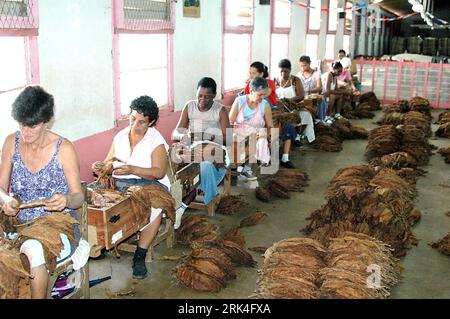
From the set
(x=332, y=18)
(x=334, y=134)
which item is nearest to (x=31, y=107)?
(x=334, y=134)

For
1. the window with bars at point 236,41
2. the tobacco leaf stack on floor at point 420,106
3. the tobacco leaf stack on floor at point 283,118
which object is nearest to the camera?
the tobacco leaf stack on floor at point 283,118

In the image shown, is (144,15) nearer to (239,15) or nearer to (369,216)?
(239,15)

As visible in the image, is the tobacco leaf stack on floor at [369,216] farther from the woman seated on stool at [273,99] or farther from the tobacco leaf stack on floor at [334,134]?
the tobacco leaf stack on floor at [334,134]

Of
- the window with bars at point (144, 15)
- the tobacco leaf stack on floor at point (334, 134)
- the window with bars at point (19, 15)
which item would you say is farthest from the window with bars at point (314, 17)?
the window with bars at point (19, 15)

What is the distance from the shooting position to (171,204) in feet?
14.1

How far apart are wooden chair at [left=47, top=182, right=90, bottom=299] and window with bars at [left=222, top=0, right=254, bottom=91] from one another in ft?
19.2

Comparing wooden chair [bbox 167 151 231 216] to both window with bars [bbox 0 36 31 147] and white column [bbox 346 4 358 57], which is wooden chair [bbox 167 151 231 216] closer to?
window with bars [bbox 0 36 31 147]

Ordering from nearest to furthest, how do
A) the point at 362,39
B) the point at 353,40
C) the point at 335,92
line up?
the point at 335,92 < the point at 353,40 < the point at 362,39

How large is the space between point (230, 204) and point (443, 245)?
7.81 feet

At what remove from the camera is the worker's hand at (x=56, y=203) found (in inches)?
121

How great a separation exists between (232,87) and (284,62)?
1.20 m

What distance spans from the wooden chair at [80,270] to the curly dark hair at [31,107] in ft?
1.83

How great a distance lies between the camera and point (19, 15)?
4.46 meters
